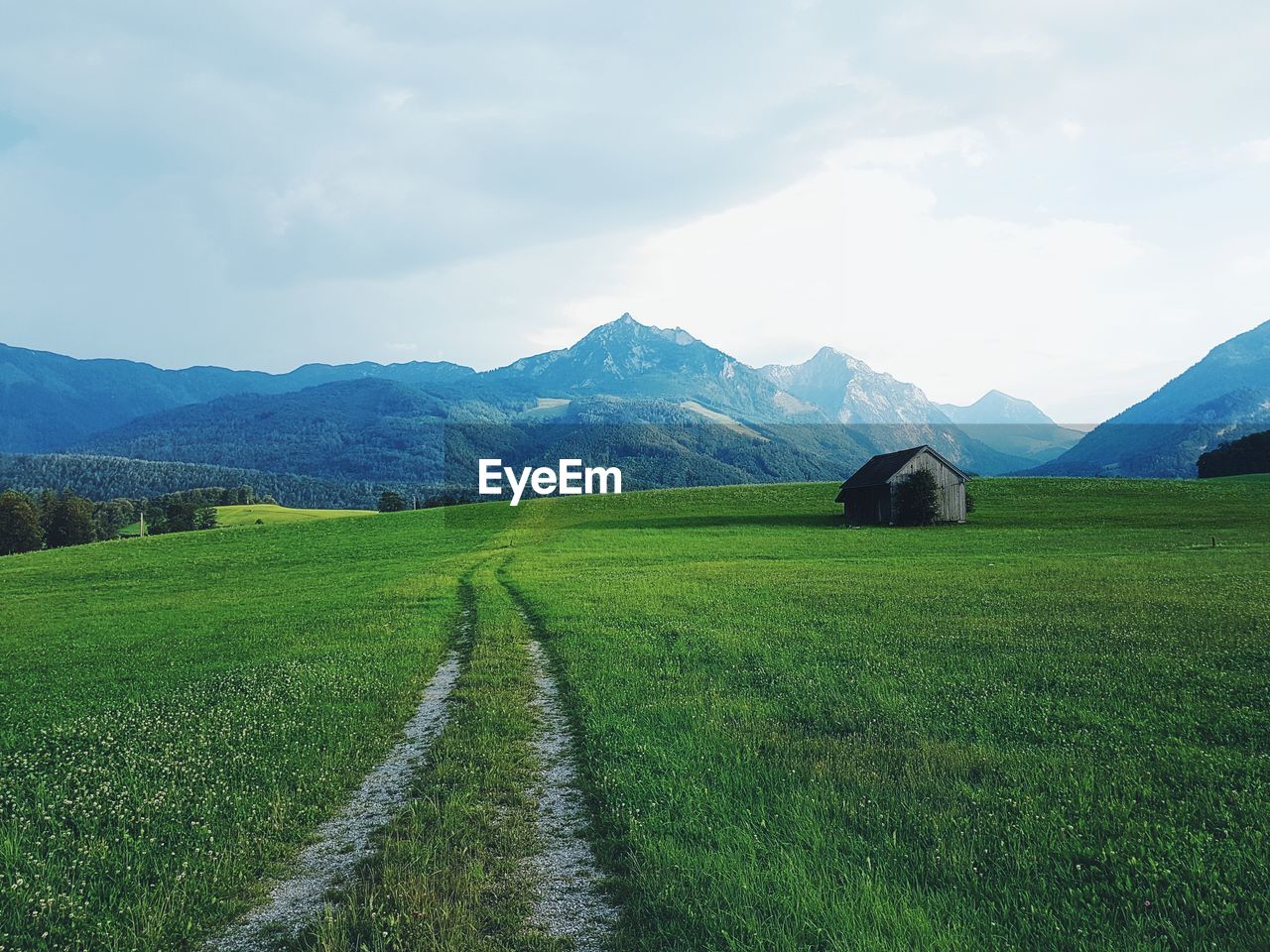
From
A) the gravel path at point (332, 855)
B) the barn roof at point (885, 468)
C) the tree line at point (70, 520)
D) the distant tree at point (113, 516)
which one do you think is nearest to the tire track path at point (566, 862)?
the gravel path at point (332, 855)

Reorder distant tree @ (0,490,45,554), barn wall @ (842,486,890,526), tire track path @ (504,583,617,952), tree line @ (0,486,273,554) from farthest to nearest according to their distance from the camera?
tree line @ (0,486,273,554) < distant tree @ (0,490,45,554) < barn wall @ (842,486,890,526) < tire track path @ (504,583,617,952)

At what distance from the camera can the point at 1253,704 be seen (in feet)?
36.7

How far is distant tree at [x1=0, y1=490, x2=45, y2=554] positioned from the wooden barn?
12328cm

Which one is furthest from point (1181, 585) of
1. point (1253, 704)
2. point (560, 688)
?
point (560, 688)

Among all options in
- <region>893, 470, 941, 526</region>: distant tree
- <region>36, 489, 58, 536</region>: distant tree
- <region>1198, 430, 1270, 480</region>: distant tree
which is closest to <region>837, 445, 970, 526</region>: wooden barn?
<region>893, 470, 941, 526</region>: distant tree

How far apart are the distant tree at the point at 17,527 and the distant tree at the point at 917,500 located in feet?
413

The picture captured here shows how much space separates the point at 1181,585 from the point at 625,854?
28.0 m

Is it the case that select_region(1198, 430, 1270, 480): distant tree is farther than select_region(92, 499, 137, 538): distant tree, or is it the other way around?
select_region(92, 499, 137, 538): distant tree

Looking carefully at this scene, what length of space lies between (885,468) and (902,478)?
251 centimetres

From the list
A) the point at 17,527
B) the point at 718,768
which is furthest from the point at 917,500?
the point at 17,527

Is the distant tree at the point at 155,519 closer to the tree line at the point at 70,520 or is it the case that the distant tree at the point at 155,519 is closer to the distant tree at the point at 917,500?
the tree line at the point at 70,520

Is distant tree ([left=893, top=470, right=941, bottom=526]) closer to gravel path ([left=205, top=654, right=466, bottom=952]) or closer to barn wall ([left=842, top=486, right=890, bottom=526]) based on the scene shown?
barn wall ([left=842, top=486, right=890, bottom=526])

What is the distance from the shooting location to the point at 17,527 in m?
106

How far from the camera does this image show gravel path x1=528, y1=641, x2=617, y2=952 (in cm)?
600
